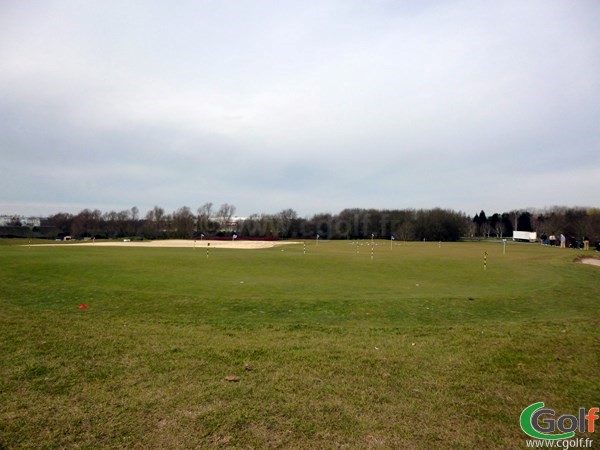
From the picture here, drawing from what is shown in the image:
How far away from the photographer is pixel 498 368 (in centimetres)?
647

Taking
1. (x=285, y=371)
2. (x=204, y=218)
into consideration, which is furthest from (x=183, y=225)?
(x=285, y=371)

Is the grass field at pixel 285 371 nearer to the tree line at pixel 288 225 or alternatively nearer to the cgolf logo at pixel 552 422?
the cgolf logo at pixel 552 422

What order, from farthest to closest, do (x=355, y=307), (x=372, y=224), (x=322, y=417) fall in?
1. (x=372, y=224)
2. (x=355, y=307)
3. (x=322, y=417)

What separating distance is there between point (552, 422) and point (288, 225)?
4886 inches

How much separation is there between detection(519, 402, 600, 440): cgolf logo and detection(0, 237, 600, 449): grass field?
15 cm

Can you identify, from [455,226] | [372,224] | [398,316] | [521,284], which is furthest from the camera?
[372,224]

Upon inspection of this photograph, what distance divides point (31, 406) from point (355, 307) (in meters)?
9.51

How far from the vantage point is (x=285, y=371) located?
20.4ft

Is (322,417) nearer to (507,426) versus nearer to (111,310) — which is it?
(507,426)

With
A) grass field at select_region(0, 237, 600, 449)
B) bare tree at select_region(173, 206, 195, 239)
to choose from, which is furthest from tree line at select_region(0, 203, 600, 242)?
grass field at select_region(0, 237, 600, 449)

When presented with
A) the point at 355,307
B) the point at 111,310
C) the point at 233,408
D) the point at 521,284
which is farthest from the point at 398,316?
the point at 521,284

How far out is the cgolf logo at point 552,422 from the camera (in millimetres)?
4629

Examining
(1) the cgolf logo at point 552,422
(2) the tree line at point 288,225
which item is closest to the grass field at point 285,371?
(1) the cgolf logo at point 552,422

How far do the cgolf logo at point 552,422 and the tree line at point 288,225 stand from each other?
104 metres
